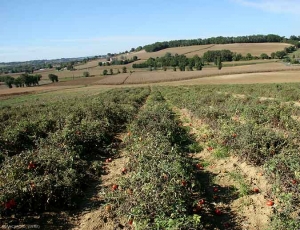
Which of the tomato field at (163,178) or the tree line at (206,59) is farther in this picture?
the tree line at (206,59)

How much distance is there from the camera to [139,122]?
11344mm

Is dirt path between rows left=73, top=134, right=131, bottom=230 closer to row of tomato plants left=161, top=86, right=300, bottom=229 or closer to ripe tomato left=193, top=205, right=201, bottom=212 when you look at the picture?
ripe tomato left=193, top=205, right=201, bottom=212

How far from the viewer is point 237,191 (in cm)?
641

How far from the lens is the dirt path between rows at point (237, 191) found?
17.4 ft

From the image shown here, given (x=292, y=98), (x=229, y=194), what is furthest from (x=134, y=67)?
(x=229, y=194)

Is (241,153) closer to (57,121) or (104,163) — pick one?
(104,163)

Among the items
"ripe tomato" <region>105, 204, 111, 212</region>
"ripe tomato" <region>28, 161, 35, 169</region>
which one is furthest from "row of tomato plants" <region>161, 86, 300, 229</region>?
"ripe tomato" <region>28, 161, 35, 169</region>

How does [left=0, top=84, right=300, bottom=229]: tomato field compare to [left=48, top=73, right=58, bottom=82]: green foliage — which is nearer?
[left=0, top=84, right=300, bottom=229]: tomato field

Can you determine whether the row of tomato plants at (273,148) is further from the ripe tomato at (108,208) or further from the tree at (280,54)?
the tree at (280,54)

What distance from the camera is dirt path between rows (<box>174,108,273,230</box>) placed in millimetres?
5305

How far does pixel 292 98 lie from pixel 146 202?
21187 mm

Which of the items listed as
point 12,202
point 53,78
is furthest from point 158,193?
point 53,78

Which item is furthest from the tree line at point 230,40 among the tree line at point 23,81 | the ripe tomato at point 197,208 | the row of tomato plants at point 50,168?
the ripe tomato at point 197,208

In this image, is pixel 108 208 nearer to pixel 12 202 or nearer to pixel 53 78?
pixel 12 202
